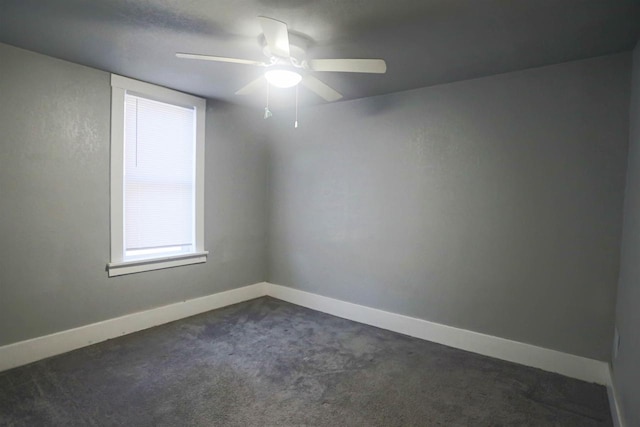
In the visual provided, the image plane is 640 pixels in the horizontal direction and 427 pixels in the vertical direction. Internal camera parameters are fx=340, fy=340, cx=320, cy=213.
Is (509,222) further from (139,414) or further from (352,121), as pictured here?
(139,414)

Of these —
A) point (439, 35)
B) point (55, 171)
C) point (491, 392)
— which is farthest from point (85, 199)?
point (491, 392)

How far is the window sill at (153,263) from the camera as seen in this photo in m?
3.08

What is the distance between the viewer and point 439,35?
217cm

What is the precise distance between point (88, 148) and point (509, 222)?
357 centimetres

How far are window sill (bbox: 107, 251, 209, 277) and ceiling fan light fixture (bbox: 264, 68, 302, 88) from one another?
7.04 feet

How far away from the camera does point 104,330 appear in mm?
2992

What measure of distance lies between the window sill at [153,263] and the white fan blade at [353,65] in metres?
2.40

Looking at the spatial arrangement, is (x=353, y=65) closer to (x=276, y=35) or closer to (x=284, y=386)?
(x=276, y=35)

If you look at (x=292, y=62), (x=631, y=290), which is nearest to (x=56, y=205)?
(x=292, y=62)

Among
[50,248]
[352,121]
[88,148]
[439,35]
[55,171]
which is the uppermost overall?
[439,35]

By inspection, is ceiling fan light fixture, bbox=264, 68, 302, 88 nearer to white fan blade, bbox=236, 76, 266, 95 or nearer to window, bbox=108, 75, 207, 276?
white fan blade, bbox=236, 76, 266, 95

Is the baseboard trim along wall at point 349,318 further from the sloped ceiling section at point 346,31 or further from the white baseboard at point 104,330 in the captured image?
the sloped ceiling section at point 346,31

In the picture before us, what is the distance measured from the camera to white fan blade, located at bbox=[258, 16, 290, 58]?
5.55 ft

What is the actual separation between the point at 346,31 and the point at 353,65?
0.23 meters
